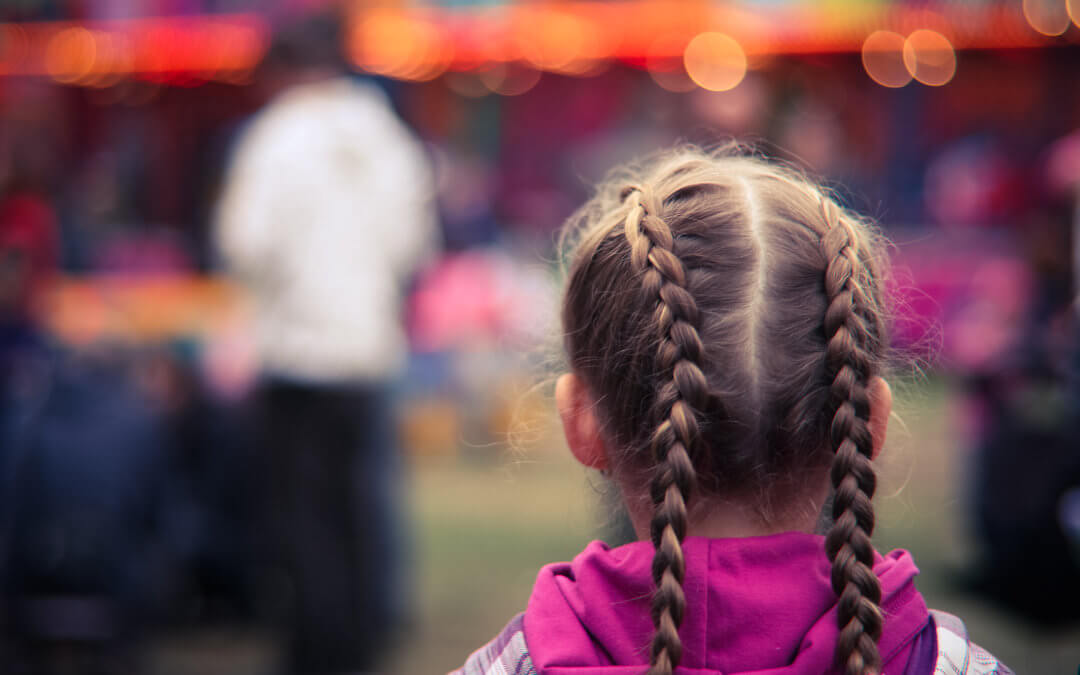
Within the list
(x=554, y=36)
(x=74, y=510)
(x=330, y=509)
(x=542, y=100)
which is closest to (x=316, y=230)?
(x=330, y=509)

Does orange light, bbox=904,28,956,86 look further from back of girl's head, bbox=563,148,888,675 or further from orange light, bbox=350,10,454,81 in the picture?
back of girl's head, bbox=563,148,888,675

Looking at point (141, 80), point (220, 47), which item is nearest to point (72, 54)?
point (141, 80)

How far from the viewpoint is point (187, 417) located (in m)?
3.30

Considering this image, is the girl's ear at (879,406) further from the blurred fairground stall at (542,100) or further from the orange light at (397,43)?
the orange light at (397,43)

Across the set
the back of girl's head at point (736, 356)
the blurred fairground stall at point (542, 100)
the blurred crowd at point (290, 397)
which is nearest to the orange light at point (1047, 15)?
the blurred fairground stall at point (542, 100)

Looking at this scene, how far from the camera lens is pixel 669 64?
328 inches

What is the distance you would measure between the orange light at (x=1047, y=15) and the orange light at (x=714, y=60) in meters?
2.29

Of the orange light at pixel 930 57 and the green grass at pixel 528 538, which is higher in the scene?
the orange light at pixel 930 57

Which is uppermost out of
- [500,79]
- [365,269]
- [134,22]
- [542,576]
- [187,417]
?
[134,22]

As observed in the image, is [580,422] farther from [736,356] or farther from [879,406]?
[879,406]

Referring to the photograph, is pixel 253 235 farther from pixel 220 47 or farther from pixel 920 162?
pixel 920 162

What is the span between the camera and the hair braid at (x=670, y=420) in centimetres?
83

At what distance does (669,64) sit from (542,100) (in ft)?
4.50

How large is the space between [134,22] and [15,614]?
7115 mm
